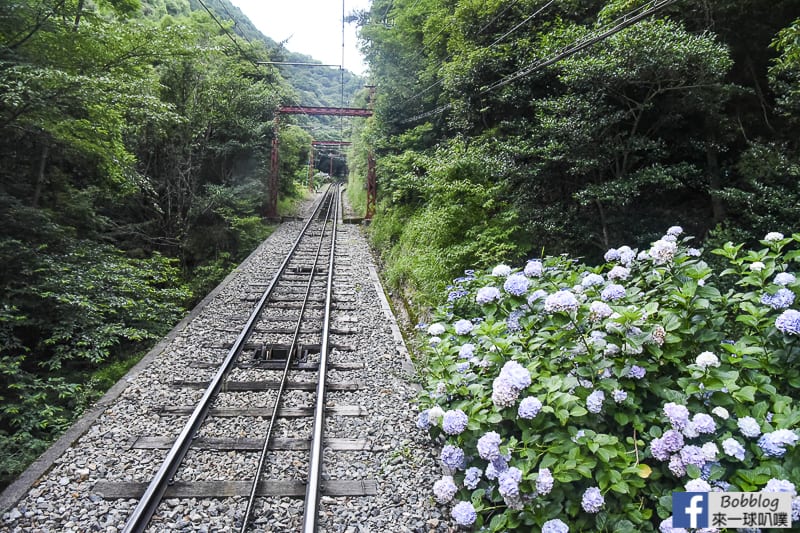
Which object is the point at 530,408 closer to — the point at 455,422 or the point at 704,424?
the point at 455,422

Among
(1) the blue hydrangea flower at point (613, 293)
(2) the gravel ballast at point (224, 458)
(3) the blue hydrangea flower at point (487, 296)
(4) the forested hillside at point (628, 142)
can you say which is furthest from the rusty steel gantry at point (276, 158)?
(1) the blue hydrangea flower at point (613, 293)

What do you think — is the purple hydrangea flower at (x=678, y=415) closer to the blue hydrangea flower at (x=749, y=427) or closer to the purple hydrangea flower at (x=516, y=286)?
the blue hydrangea flower at (x=749, y=427)

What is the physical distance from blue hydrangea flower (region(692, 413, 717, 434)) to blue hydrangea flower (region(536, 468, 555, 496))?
26.6 inches

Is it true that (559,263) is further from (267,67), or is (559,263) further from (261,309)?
(267,67)

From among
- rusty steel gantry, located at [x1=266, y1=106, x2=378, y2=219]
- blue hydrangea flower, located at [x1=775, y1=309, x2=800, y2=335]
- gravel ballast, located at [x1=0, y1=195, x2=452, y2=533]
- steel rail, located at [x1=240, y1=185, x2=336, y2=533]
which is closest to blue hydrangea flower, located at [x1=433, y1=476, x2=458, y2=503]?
gravel ballast, located at [x1=0, y1=195, x2=452, y2=533]

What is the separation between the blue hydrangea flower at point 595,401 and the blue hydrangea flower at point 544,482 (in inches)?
14.7

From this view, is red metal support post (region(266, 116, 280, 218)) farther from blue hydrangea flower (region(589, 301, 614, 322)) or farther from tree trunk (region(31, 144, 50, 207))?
blue hydrangea flower (region(589, 301, 614, 322))

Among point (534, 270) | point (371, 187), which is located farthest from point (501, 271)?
point (371, 187)

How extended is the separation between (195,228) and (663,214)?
1416 centimetres

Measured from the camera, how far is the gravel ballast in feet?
10.1

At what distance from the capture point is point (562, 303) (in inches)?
89.4

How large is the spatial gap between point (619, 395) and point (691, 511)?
0.53 meters

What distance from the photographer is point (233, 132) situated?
1802cm

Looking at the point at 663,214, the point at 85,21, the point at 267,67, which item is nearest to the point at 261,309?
the point at 85,21
